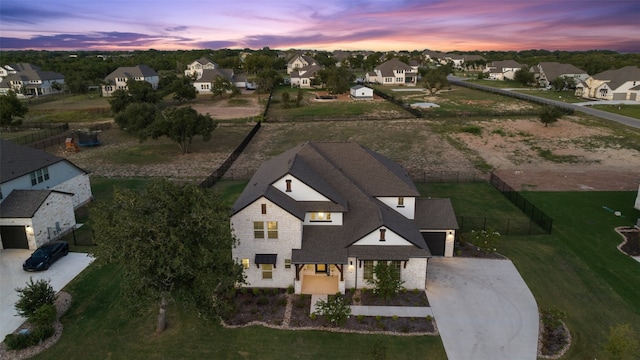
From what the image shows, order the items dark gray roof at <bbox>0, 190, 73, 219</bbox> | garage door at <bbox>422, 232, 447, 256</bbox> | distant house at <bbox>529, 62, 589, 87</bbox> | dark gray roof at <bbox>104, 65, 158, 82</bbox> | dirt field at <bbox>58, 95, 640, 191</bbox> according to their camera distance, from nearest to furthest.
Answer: garage door at <bbox>422, 232, 447, 256</bbox> < dark gray roof at <bbox>0, 190, 73, 219</bbox> < dirt field at <bbox>58, 95, 640, 191</bbox> < dark gray roof at <bbox>104, 65, 158, 82</bbox> < distant house at <bbox>529, 62, 589, 87</bbox>

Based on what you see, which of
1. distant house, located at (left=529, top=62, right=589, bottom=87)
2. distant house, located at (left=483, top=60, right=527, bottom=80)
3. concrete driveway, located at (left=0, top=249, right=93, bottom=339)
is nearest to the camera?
concrete driveway, located at (left=0, top=249, right=93, bottom=339)

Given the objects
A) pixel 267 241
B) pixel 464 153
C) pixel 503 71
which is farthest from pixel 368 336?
pixel 503 71

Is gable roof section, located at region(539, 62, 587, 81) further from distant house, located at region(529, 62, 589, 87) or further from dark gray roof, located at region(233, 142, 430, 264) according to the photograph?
dark gray roof, located at region(233, 142, 430, 264)

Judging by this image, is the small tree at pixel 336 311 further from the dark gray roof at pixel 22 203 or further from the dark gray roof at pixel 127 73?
the dark gray roof at pixel 127 73

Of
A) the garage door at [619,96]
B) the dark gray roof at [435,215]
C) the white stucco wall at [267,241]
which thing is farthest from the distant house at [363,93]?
the white stucco wall at [267,241]

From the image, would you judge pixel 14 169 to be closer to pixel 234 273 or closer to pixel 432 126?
pixel 234 273

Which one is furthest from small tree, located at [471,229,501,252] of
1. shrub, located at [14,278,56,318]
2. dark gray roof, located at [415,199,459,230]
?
shrub, located at [14,278,56,318]

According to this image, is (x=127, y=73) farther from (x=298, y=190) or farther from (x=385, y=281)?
(x=385, y=281)

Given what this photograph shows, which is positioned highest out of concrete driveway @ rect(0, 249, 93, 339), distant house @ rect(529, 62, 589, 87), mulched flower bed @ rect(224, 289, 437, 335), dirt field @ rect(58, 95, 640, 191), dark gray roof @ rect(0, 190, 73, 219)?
distant house @ rect(529, 62, 589, 87)
